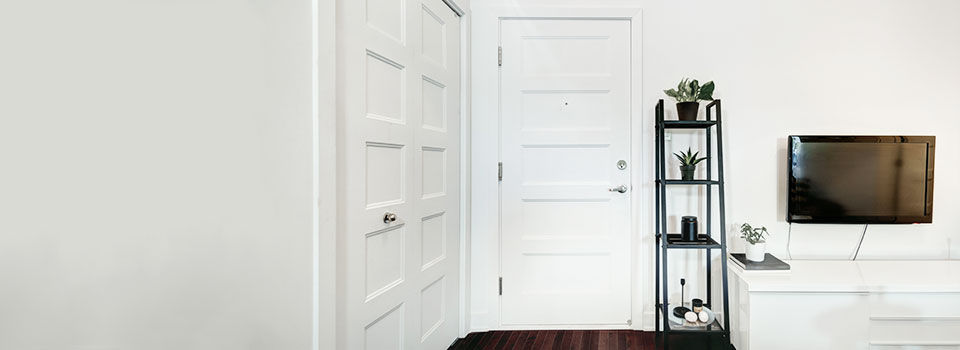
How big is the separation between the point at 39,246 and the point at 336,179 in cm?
69

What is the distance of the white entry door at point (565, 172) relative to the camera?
7.79 feet

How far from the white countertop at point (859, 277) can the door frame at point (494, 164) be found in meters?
0.55

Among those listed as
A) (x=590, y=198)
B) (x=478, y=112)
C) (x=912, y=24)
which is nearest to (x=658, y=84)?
(x=590, y=198)

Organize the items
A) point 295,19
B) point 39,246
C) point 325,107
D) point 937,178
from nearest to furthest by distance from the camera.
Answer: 1. point 39,246
2. point 295,19
3. point 325,107
4. point 937,178

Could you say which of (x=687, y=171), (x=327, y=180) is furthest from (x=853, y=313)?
(x=327, y=180)

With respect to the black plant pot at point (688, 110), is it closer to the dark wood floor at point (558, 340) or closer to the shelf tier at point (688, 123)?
the shelf tier at point (688, 123)

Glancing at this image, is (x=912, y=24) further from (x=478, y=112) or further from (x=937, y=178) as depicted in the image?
(x=478, y=112)

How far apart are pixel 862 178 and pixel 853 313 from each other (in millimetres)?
772

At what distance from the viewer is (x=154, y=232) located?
0.73 meters

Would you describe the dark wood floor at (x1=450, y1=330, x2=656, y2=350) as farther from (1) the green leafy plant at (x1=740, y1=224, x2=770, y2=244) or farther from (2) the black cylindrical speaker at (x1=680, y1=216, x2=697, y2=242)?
(1) the green leafy plant at (x1=740, y1=224, x2=770, y2=244)

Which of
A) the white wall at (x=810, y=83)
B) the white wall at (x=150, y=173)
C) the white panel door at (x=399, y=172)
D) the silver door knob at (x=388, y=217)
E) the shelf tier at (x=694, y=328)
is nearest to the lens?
the white wall at (x=150, y=173)

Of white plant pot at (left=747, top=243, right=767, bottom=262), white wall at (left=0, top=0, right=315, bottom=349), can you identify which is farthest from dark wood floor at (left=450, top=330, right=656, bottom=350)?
white wall at (left=0, top=0, right=315, bottom=349)

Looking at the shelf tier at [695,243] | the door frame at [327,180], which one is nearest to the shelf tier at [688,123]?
the shelf tier at [695,243]

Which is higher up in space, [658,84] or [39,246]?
[658,84]
